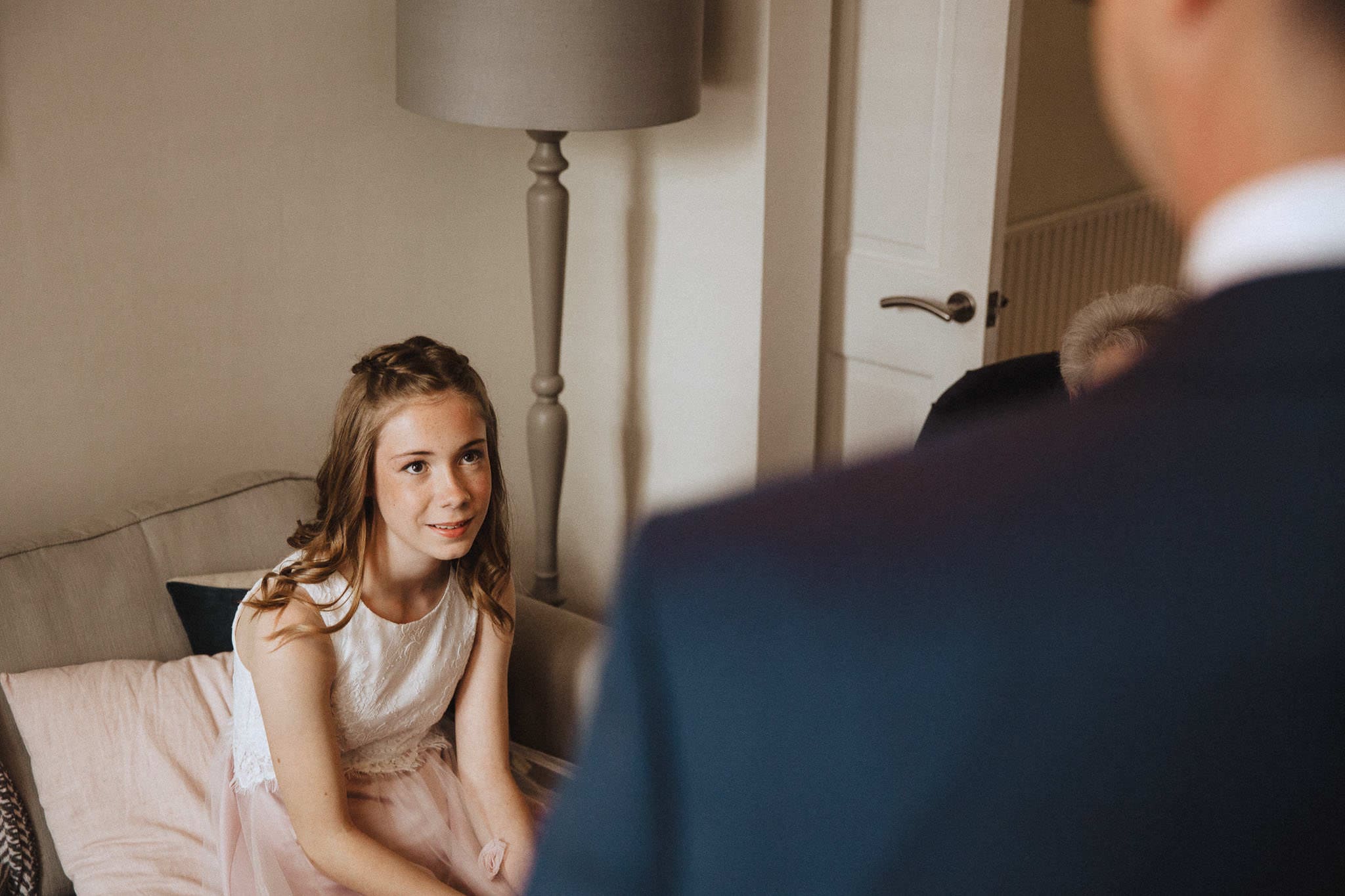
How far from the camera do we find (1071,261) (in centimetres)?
364

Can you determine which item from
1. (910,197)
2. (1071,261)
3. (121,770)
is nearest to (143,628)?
(121,770)

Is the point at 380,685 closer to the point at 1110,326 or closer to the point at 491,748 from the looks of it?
the point at 491,748

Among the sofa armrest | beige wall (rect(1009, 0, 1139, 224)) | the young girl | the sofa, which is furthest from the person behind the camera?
beige wall (rect(1009, 0, 1139, 224))

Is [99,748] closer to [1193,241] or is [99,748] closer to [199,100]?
[199,100]

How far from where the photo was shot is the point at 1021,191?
3480 mm

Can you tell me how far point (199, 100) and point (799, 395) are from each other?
1244 millimetres

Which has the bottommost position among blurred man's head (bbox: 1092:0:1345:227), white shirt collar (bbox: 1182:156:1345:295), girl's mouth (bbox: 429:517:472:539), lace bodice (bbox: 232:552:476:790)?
lace bodice (bbox: 232:552:476:790)

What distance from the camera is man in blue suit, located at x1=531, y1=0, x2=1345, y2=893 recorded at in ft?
0.94

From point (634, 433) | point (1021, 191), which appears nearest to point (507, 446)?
point (634, 433)

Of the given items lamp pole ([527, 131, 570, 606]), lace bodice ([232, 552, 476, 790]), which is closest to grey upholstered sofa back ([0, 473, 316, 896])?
lace bodice ([232, 552, 476, 790])

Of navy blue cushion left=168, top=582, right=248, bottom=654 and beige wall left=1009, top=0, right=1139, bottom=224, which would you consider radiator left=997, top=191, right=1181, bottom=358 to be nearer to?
beige wall left=1009, top=0, right=1139, bottom=224

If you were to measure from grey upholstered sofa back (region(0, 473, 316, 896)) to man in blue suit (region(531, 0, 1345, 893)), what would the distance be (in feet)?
5.26

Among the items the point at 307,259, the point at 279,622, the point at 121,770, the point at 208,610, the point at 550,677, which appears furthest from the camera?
the point at 307,259

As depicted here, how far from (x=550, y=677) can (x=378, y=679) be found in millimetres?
379
